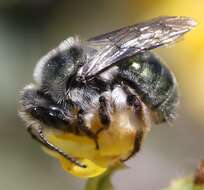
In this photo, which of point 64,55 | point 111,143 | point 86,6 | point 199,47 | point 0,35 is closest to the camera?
point 111,143

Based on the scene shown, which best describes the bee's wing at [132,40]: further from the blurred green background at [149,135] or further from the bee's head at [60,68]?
the blurred green background at [149,135]

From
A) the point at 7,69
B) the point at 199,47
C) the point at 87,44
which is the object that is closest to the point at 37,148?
the point at 7,69

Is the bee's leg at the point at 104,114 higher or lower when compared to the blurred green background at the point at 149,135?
higher

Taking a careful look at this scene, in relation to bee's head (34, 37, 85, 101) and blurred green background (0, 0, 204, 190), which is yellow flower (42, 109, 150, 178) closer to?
bee's head (34, 37, 85, 101)

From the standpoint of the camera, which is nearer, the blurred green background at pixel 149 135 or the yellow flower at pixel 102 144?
the yellow flower at pixel 102 144

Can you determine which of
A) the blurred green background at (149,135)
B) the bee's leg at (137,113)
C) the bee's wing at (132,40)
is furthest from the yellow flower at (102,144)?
the blurred green background at (149,135)

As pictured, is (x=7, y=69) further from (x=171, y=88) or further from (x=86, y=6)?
(x=171, y=88)
